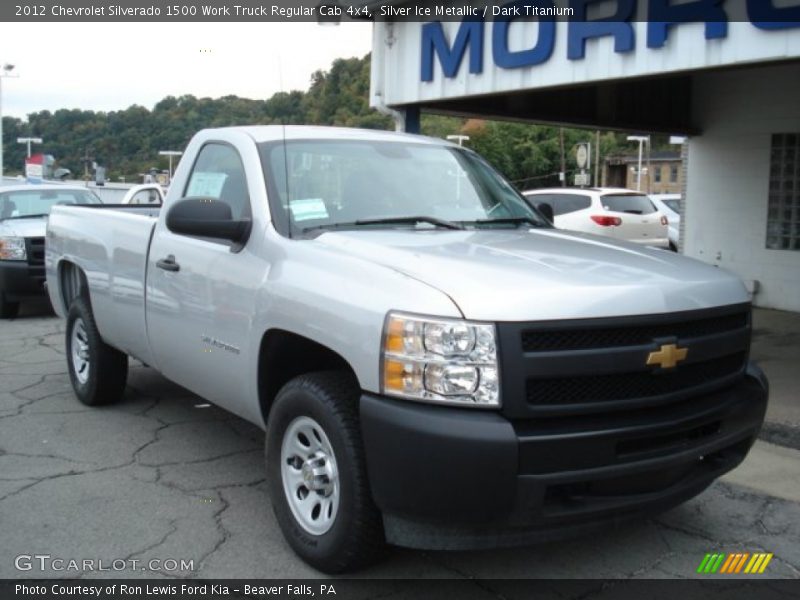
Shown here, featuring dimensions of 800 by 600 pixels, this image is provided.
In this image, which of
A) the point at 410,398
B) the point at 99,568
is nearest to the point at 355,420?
the point at 410,398

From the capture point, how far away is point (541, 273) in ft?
10.3

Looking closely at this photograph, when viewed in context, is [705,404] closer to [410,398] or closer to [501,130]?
[410,398]

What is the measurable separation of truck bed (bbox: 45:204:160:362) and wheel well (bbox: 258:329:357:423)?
145 centimetres

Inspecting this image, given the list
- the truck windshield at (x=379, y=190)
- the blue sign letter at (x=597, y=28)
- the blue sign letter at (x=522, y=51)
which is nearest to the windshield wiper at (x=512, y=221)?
the truck windshield at (x=379, y=190)

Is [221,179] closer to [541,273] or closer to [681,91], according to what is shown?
[541,273]

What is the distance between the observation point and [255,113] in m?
6.54

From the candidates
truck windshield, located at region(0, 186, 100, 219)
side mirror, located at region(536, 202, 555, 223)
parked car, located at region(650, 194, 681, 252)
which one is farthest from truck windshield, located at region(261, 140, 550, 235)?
parked car, located at region(650, 194, 681, 252)

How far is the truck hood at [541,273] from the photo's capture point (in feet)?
9.50

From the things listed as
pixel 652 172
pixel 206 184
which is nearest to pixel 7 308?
pixel 206 184

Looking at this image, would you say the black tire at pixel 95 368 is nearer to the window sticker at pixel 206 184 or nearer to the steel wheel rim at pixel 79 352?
the steel wheel rim at pixel 79 352

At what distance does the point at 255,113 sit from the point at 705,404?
4487 mm

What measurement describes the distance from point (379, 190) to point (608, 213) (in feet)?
36.5

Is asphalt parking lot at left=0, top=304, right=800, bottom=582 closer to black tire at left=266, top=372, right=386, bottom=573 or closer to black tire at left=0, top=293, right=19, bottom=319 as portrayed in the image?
black tire at left=266, top=372, right=386, bottom=573

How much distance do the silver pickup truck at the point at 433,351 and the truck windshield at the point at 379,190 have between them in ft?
0.04
